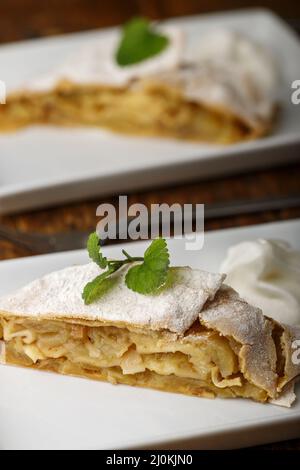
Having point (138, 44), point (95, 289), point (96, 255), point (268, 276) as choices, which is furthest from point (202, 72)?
point (95, 289)

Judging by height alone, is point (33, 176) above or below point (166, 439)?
above

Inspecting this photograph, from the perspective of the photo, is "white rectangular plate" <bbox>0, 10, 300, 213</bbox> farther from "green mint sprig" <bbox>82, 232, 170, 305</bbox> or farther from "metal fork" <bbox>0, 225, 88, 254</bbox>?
"green mint sprig" <bbox>82, 232, 170, 305</bbox>

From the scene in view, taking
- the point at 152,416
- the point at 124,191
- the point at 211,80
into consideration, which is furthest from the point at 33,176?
the point at 152,416

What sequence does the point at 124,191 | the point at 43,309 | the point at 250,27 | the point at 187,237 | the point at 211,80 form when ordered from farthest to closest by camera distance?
the point at 250,27 → the point at 211,80 → the point at 124,191 → the point at 187,237 → the point at 43,309

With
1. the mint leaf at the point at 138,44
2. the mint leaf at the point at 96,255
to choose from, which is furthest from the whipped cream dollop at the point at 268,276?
the mint leaf at the point at 138,44

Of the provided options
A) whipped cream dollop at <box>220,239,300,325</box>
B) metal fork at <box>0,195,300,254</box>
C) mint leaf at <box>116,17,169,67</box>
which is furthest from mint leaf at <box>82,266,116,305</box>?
mint leaf at <box>116,17,169,67</box>

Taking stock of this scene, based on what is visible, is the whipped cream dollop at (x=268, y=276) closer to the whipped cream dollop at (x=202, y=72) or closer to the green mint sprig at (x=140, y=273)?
the green mint sprig at (x=140, y=273)

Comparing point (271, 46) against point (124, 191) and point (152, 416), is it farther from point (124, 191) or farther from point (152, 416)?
point (152, 416)
